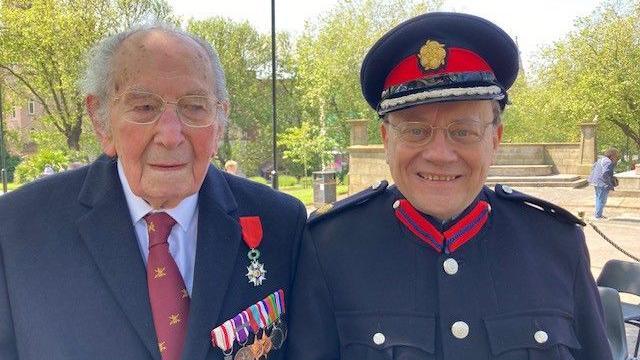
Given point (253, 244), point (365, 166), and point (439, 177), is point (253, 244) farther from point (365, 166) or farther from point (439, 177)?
point (365, 166)

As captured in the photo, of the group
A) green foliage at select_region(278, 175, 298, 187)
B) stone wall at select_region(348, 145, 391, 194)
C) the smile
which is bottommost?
green foliage at select_region(278, 175, 298, 187)

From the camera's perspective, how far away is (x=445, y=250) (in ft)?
6.40

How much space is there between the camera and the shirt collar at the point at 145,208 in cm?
197

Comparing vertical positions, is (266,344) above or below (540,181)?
above

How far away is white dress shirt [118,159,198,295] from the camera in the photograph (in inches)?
77.3

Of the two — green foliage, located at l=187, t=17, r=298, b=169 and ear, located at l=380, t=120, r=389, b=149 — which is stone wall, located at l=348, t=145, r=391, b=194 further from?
green foliage, located at l=187, t=17, r=298, b=169

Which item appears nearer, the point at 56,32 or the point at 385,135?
the point at 385,135

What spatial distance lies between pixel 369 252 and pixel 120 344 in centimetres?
88

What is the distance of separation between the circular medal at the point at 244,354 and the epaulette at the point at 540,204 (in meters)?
1.07

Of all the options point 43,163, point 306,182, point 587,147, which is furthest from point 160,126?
point 306,182

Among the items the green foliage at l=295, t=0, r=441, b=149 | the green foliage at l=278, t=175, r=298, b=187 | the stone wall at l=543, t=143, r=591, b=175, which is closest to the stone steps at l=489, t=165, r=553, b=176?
the stone wall at l=543, t=143, r=591, b=175

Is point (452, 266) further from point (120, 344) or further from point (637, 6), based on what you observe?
point (637, 6)

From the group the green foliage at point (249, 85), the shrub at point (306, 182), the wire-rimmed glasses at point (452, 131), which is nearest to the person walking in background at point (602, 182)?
the wire-rimmed glasses at point (452, 131)

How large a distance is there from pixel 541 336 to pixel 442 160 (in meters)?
0.66
